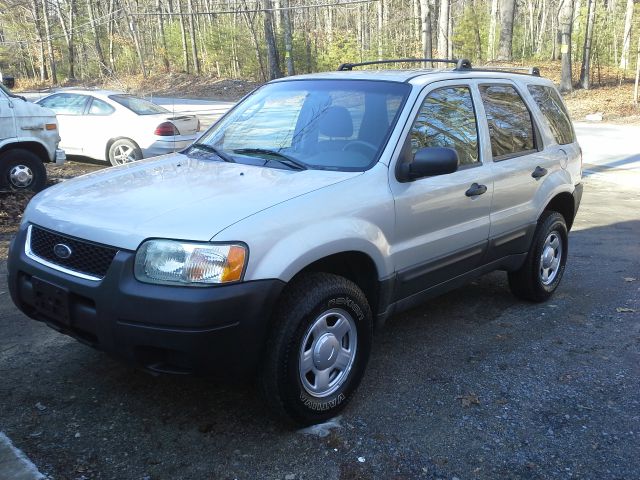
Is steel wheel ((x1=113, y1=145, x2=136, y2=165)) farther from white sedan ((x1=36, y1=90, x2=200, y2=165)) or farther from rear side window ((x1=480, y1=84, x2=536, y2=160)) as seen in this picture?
rear side window ((x1=480, y1=84, x2=536, y2=160))

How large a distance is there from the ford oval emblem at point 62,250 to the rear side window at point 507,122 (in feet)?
9.38

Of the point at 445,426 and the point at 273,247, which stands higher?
the point at 273,247

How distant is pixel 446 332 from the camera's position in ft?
15.2

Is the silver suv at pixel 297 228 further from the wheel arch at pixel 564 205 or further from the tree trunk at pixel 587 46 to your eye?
the tree trunk at pixel 587 46

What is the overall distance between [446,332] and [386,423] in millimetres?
1434

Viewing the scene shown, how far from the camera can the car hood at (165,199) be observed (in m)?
2.88

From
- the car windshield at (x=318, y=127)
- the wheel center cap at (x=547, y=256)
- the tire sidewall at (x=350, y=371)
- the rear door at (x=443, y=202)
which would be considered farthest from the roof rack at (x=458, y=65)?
the tire sidewall at (x=350, y=371)

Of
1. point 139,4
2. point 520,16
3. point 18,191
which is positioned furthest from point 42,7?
point 18,191

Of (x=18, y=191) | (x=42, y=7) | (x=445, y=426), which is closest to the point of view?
(x=445, y=426)

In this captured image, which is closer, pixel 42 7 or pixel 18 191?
pixel 18 191

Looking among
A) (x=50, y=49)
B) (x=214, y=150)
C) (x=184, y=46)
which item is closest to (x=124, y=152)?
(x=214, y=150)

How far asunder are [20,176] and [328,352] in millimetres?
6722

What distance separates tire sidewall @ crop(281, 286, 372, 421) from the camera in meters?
3.05

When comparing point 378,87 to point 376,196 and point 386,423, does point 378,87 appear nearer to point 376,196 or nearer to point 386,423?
point 376,196
